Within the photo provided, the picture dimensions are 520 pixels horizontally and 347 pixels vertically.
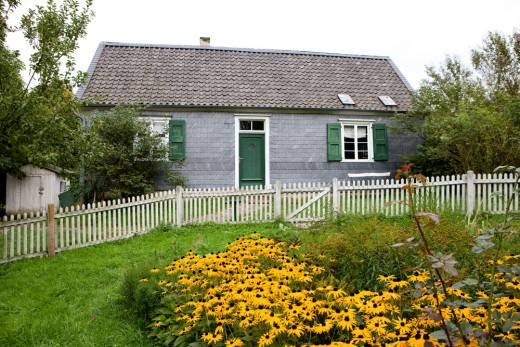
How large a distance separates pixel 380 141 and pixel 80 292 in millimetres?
11711

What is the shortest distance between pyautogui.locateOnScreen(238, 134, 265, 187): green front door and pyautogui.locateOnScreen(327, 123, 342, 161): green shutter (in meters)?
2.29

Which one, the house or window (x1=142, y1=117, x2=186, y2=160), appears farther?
the house

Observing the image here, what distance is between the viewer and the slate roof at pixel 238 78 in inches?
557

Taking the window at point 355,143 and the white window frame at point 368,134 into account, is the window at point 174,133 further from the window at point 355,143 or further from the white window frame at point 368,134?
the window at point 355,143

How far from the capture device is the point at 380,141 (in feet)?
49.2

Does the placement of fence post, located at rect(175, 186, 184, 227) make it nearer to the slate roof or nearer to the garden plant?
the slate roof

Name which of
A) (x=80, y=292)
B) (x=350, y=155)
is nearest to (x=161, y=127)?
(x=350, y=155)

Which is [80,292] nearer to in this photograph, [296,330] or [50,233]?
[50,233]

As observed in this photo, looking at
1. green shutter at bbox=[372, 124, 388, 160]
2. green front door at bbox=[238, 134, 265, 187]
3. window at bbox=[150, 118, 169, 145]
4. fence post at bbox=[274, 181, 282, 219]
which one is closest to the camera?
fence post at bbox=[274, 181, 282, 219]

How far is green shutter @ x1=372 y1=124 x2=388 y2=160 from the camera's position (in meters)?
15.0

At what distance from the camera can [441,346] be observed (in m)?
2.29

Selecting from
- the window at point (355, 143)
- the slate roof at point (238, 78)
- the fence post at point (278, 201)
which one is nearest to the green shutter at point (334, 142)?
the window at point (355, 143)

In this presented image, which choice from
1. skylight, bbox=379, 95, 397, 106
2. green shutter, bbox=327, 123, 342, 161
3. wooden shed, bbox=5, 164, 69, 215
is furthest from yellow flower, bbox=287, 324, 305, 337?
skylight, bbox=379, 95, 397, 106

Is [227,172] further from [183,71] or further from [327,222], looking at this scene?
[327,222]
